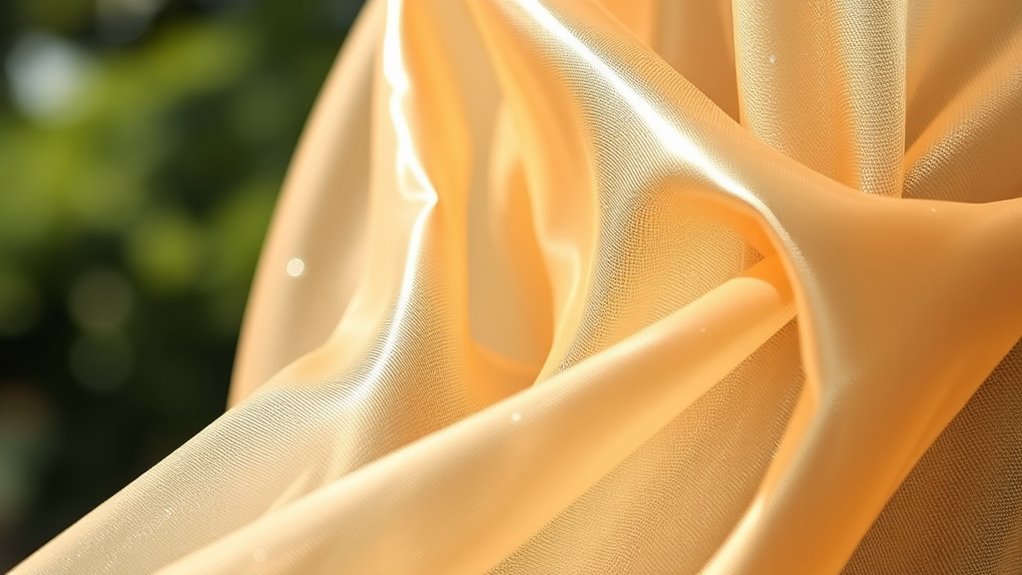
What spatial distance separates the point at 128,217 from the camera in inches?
40.4

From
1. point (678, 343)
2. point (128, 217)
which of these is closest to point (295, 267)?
point (678, 343)

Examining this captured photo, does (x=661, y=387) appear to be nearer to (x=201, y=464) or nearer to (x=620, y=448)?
(x=620, y=448)

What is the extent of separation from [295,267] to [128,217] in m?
0.66

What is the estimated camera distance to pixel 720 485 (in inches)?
11.3

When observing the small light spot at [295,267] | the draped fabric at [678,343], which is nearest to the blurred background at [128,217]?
the small light spot at [295,267]

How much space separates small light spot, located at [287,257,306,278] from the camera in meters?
0.43

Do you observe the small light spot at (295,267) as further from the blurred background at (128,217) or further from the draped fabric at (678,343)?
the blurred background at (128,217)

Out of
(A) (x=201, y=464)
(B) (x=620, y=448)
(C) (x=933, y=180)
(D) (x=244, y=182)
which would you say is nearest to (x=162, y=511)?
(A) (x=201, y=464)

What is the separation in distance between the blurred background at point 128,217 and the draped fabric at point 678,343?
0.69 metres

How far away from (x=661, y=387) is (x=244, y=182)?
0.81 metres

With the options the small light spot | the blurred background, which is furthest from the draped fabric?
the blurred background

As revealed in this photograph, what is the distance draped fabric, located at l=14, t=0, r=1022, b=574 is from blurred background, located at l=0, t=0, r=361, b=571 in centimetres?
69

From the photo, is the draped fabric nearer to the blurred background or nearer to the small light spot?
the small light spot

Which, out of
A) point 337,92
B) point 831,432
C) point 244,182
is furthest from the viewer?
point 244,182
